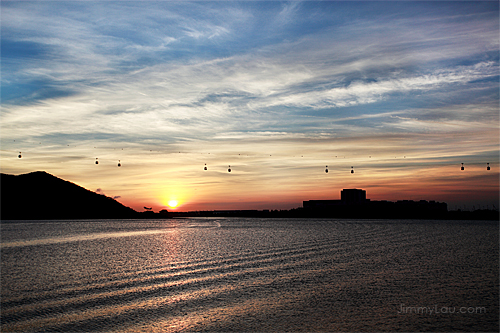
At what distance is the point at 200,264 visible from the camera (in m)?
26.9

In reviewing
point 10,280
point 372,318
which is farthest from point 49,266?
point 372,318

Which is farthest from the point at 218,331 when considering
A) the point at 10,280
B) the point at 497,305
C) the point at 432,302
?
the point at 10,280

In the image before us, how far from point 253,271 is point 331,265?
20.0ft

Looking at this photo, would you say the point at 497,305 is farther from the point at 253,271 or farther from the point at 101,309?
the point at 101,309

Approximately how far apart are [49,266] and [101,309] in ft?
46.6

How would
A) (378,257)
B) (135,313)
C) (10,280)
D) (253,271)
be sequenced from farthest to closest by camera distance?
(378,257)
(253,271)
(10,280)
(135,313)

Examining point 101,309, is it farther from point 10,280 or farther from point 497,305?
point 497,305

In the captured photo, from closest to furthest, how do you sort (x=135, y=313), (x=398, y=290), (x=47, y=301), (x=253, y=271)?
(x=135, y=313), (x=47, y=301), (x=398, y=290), (x=253, y=271)

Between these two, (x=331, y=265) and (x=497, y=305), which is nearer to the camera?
(x=497, y=305)

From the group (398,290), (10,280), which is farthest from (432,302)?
(10,280)

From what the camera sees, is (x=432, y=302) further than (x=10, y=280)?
No

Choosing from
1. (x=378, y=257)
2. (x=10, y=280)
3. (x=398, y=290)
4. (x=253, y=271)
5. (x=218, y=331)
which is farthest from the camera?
(x=378, y=257)

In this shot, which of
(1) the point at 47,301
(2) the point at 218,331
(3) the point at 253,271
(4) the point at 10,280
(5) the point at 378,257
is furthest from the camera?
(5) the point at 378,257

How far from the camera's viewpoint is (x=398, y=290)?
1852 cm
